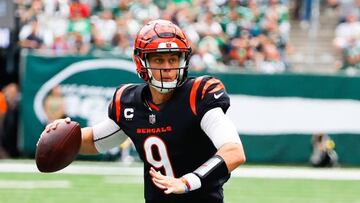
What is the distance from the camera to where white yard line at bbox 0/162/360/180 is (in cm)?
1221

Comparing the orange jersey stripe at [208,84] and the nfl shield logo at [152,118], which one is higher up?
the orange jersey stripe at [208,84]

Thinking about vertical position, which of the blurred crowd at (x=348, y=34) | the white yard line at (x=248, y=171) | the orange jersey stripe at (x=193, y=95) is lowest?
the white yard line at (x=248, y=171)

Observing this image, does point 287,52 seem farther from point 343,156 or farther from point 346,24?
point 343,156

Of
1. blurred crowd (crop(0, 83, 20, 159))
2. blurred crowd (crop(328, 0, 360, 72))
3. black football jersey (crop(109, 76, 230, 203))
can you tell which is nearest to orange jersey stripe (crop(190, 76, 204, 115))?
black football jersey (crop(109, 76, 230, 203))

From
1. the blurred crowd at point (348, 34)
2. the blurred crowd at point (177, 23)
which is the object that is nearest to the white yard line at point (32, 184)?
the blurred crowd at point (177, 23)

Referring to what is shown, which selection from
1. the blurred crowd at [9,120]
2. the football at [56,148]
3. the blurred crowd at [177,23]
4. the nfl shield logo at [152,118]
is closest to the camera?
the nfl shield logo at [152,118]

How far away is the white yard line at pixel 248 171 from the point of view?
40.1 feet

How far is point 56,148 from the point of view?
458 cm

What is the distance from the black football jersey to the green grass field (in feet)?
16.4

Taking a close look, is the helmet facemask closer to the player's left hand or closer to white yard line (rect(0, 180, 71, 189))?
the player's left hand

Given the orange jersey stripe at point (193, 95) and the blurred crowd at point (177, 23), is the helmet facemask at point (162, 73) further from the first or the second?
the blurred crowd at point (177, 23)

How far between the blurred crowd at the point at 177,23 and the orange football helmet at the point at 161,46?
10107 millimetres

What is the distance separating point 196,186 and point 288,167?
394 inches

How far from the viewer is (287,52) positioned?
17547 mm
